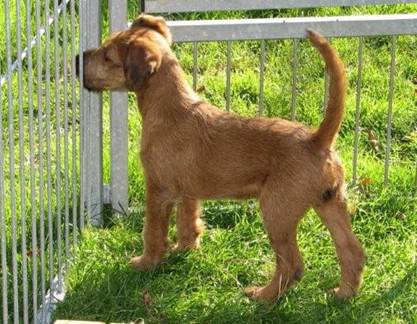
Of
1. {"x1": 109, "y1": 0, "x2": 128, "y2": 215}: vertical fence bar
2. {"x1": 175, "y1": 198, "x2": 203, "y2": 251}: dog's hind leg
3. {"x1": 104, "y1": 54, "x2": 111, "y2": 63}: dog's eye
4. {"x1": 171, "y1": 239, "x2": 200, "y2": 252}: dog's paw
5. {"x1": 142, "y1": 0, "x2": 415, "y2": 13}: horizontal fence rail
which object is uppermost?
{"x1": 142, "y1": 0, "x2": 415, "y2": 13}: horizontal fence rail

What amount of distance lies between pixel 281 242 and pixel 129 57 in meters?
1.13

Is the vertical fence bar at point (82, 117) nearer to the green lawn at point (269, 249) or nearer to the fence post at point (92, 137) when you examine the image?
the fence post at point (92, 137)

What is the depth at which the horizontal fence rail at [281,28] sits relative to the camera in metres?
5.68

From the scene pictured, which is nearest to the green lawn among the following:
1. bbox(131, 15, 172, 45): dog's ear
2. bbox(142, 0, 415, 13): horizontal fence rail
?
bbox(142, 0, 415, 13): horizontal fence rail

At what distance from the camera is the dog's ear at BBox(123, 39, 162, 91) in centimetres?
496

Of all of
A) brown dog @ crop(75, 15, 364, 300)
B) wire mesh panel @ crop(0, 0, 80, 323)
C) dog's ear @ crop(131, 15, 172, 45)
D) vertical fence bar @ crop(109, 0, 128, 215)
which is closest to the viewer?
wire mesh panel @ crop(0, 0, 80, 323)

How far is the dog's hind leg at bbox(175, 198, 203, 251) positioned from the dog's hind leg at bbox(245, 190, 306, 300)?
0.54m

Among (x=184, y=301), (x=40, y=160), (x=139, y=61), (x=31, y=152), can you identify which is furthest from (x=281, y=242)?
(x=31, y=152)

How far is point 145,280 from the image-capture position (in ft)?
17.4

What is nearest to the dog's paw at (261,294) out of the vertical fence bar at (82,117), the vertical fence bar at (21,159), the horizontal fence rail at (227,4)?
the vertical fence bar at (82,117)

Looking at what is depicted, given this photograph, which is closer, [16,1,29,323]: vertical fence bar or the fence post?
[16,1,29,323]: vertical fence bar

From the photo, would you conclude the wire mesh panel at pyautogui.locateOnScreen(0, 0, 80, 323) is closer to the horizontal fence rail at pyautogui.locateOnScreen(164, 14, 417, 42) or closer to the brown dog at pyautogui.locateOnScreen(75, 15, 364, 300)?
the brown dog at pyautogui.locateOnScreen(75, 15, 364, 300)

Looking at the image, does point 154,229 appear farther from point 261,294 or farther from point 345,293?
point 345,293

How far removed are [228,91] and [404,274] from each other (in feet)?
4.92
